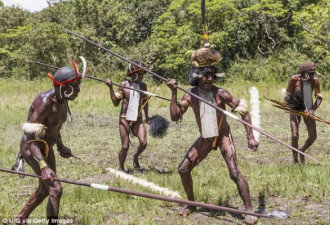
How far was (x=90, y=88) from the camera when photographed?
2572 cm

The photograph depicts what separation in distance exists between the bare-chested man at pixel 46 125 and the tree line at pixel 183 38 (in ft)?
79.5

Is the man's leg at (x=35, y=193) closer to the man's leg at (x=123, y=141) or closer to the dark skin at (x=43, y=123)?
the dark skin at (x=43, y=123)

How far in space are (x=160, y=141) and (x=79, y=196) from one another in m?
6.56

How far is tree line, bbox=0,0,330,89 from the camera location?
30859 millimetres

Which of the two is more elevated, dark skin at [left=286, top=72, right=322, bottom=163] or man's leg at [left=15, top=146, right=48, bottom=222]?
dark skin at [left=286, top=72, right=322, bottom=163]

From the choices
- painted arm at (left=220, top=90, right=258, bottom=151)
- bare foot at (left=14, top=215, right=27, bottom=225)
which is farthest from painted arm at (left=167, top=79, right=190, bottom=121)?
bare foot at (left=14, top=215, right=27, bottom=225)

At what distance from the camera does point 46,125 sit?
5.17 meters

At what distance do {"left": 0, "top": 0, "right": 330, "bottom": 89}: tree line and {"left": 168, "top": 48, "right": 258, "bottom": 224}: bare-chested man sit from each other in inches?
924

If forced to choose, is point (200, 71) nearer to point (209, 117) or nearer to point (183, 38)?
point (209, 117)

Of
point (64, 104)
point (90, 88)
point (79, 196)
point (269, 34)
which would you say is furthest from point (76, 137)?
point (269, 34)

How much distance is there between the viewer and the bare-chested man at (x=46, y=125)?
490 centimetres

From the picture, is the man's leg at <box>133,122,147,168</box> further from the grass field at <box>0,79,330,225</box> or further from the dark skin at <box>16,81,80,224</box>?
the dark skin at <box>16,81,80,224</box>

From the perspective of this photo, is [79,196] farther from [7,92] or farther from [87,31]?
[87,31]

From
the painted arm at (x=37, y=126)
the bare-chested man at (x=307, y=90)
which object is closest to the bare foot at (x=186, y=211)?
the painted arm at (x=37, y=126)
